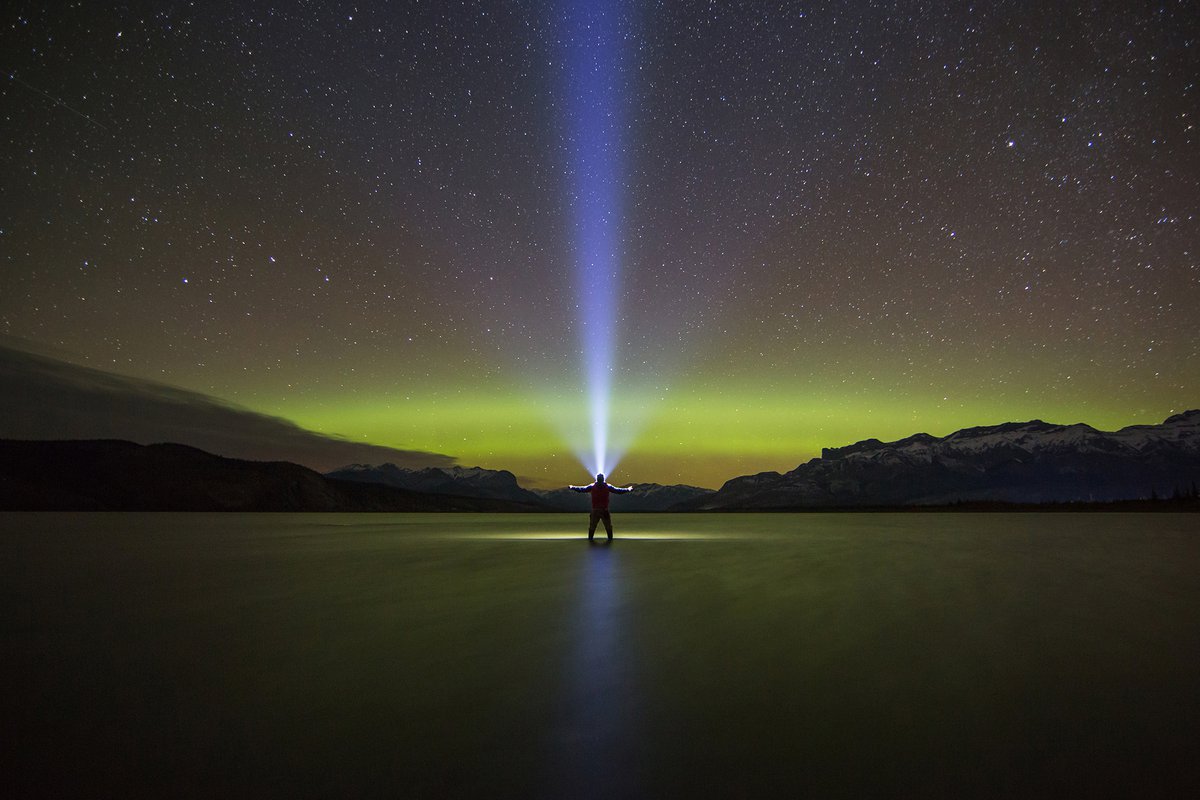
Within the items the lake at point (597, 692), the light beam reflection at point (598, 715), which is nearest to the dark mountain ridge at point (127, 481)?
the lake at point (597, 692)

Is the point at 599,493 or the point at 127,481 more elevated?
the point at 127,481

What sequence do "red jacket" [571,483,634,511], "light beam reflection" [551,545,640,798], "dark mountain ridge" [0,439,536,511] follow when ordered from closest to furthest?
1. "light beam reflection" [551,545,640,798]
2. "red jacket" [571,483,634,511]
3. "dark mountain ridge" [0,439,536,511]

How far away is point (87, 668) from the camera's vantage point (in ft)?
17.3

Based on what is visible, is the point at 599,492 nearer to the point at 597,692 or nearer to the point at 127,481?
the point at 597,692

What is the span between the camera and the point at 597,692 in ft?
15.3

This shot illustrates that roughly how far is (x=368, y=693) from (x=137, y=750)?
137 centimetres

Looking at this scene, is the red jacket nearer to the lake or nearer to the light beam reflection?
the lake

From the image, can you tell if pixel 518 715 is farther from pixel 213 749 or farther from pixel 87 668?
pixel 87 668

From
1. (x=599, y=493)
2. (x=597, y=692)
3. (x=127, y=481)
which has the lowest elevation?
(x=597, y=692)

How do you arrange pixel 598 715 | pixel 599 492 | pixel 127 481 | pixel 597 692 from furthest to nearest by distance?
pixel 127 481 < pixel 599 492 < pixel 597 692 < pixel 598 715

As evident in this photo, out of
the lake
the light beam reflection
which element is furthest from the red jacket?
the light beam reflection

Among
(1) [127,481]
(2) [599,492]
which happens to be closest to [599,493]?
(2) [599,492]

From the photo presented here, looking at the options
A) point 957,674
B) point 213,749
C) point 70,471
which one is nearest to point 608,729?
point 213,749

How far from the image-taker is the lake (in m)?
3.14
